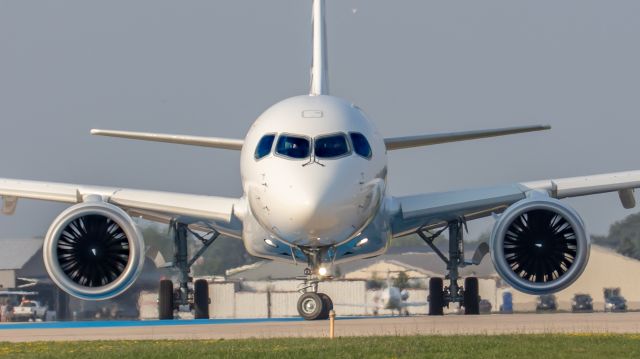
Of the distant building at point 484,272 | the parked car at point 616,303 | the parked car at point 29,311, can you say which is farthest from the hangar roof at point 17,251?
the parked car at point 616,303

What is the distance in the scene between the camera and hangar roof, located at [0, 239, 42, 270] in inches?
1377

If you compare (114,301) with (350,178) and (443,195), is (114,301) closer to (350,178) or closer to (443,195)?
(443,195)

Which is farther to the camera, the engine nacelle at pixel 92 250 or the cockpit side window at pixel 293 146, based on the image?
the engine nacelle at pixel 92 250

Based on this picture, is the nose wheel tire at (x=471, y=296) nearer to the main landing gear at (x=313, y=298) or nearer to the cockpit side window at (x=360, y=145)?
the main landing gear at (x=313, y=298)

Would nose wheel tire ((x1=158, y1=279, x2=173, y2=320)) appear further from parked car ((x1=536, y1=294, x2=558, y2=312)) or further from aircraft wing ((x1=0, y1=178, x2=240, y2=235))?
parked car ((x1=536, y1=294, x2=558, y2=312))

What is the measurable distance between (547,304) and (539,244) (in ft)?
46.7

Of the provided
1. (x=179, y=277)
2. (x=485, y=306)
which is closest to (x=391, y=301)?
(x=485, y=306)

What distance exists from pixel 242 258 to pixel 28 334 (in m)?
17.6

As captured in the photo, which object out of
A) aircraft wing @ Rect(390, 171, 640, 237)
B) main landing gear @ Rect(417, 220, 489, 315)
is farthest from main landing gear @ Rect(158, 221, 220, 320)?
main landing gear @ Rect(417, 220, 489, 315)

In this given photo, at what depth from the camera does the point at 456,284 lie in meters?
28.6

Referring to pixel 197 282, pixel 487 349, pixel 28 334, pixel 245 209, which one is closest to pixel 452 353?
pixel 487 349

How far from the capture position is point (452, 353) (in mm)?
15930

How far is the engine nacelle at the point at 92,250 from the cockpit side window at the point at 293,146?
4190 mm

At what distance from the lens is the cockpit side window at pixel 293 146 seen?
22.5 meters
